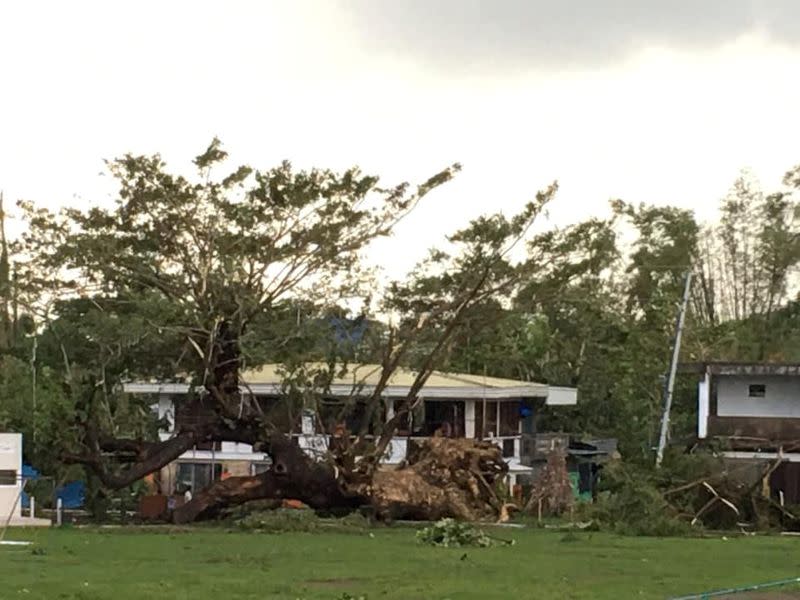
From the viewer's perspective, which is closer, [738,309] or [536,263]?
[536,263]

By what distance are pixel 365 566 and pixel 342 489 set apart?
35.9ft

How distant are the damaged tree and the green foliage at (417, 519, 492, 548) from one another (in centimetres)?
591

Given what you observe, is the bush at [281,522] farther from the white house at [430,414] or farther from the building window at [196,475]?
the building window at [196,475]

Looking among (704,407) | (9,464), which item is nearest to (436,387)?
(704,407)

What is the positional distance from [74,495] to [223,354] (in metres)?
13.0

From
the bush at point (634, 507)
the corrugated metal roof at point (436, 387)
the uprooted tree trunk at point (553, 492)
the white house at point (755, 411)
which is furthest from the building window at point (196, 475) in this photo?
the bush at point (634, 507)

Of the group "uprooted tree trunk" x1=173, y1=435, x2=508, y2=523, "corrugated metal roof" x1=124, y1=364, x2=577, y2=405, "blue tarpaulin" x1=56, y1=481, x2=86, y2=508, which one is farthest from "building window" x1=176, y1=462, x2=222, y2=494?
"uprooted tree trunk" x1=173, y1=435, x2=508, y2=523

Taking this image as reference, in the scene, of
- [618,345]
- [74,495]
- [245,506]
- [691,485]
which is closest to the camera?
[691,485]

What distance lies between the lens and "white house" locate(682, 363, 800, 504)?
4056cm

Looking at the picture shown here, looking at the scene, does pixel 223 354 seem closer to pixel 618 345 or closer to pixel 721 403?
pixel 721 403

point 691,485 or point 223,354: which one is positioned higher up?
point 223,354

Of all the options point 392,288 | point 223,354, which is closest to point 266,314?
point 223,354

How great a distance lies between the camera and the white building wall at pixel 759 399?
41.2 m

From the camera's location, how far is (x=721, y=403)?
138 feet
